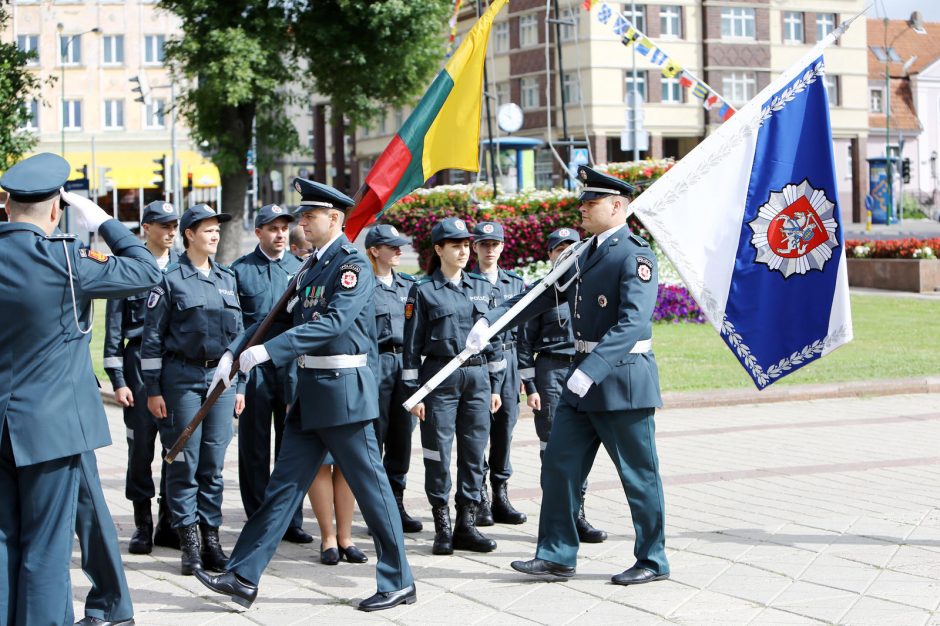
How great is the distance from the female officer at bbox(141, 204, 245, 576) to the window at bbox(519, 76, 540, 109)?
5420 cm

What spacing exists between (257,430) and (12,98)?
14.1 meters

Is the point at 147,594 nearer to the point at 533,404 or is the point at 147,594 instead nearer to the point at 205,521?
the point at 205,521

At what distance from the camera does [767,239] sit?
7062 mm

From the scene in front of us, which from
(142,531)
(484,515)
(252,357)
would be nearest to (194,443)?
(142,531)

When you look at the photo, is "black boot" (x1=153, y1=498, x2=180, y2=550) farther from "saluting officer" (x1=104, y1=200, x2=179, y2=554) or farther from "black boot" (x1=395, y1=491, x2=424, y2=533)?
"black boot" (x1=395, y1=491, x2=424, y2=533)

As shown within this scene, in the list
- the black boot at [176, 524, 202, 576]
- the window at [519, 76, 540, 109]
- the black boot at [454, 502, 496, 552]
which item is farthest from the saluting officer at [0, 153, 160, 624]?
the window at [519, 76, 540, 109]

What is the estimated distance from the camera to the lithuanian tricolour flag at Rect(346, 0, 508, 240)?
751cm

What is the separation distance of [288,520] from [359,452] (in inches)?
18.5

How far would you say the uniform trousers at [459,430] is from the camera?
7.48m

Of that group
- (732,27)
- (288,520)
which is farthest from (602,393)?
(732,27)

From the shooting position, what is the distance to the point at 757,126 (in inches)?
280

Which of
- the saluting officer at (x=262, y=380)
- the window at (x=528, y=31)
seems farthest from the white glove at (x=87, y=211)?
the window at (x=528, y=31)

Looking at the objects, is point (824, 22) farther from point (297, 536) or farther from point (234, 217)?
point (297, 536)

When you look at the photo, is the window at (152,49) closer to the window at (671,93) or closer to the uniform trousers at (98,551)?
the window at (671,93)
